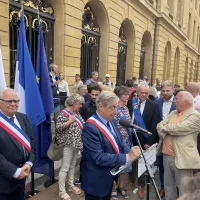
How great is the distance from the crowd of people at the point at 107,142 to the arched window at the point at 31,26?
12.2 feet

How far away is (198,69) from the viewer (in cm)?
3888

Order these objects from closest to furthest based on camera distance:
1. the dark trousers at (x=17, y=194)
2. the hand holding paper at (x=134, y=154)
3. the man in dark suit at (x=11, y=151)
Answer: the hand holding paper at (x=134, y=154)
the man in dark suit at (x=11, y=151)
the dark trousers at (x=17, y=194)

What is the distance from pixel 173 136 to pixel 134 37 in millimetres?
11186

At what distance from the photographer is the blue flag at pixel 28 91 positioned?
9.85ft

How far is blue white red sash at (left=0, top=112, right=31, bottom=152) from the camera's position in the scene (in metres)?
2.21

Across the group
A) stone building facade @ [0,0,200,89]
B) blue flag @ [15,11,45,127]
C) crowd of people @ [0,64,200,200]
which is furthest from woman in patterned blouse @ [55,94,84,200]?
stone building facade @ [0,0,200,89]

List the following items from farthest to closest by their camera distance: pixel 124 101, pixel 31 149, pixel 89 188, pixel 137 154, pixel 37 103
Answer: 1. pixel 124 101
2. pixel 37 103
3. pixel 31 149
4. pixel 89 188
5. pixel 137 154

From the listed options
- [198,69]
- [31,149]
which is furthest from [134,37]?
[198,69]

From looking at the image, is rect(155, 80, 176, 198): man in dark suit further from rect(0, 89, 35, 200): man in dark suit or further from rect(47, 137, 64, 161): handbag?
rect(0, 89, 35, 200): man in dark suit

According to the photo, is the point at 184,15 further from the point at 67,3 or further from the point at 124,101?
the point at 124,101

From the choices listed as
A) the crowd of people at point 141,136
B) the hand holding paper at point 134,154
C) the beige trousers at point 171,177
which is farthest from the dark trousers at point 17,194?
the beige trousers at point 171,177

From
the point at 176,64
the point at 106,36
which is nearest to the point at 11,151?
the point at 106,36

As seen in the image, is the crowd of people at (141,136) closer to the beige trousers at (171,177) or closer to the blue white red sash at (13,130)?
the beige trousers at (171,177)

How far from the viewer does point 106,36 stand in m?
10.3
